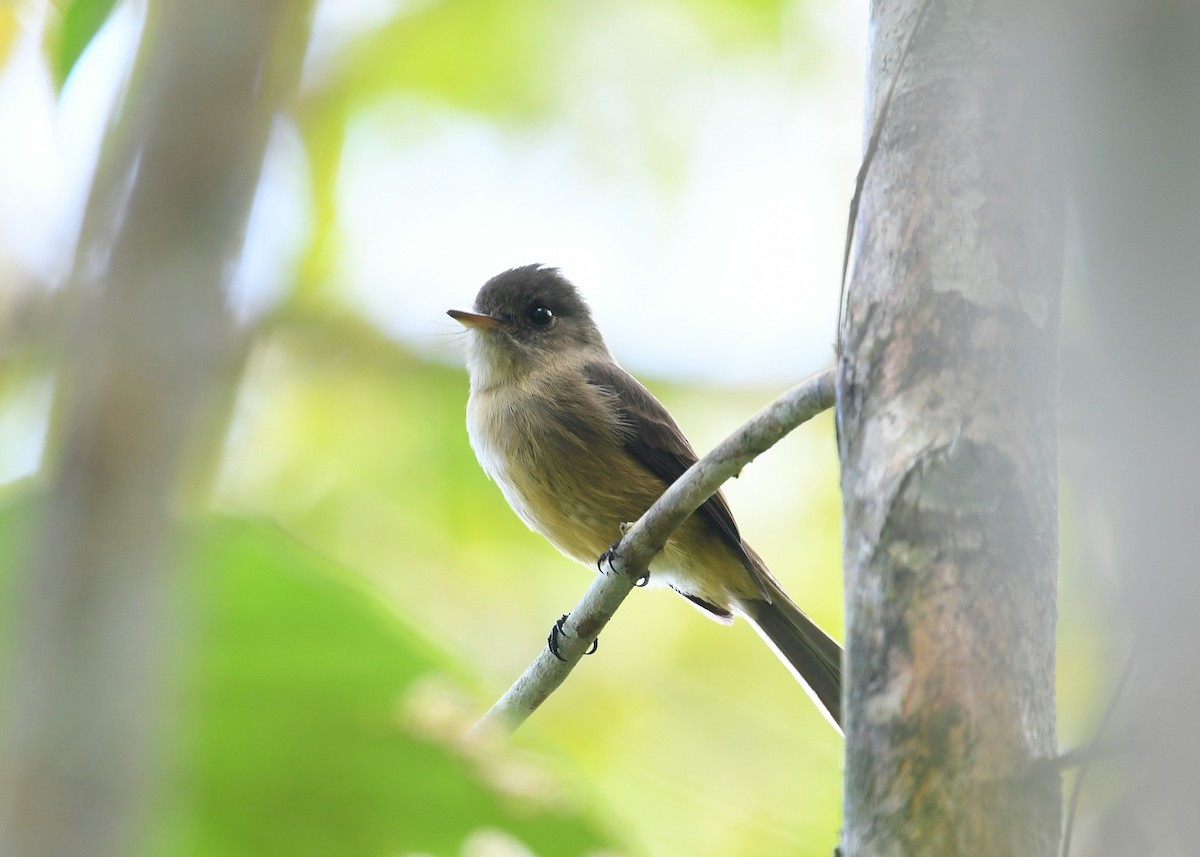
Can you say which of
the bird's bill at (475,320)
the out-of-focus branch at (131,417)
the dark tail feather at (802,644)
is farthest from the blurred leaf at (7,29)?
the out-of-focus branch at (131,417)

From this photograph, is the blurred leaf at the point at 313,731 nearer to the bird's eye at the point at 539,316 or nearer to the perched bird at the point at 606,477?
the perched bird at the point at 606,477

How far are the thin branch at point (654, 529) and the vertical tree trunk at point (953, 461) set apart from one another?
41 centimetres

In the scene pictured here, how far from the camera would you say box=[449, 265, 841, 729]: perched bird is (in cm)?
456

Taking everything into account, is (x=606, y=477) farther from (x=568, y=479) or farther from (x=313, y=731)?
(x=313, y=731)

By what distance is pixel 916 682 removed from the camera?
1540 millimetres

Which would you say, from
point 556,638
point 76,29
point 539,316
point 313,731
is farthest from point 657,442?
point 313,731

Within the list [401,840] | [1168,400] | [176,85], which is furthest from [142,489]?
[1168,400]

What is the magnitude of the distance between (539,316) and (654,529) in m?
2.60

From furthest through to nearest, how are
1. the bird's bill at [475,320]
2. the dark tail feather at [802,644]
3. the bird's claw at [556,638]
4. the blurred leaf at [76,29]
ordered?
the bird's bill at [475,320], the dark tail feather at [802,644], the bird's claw at [556,638], the blurred leaf at [76,29]

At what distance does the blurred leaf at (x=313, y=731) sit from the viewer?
1.19 m

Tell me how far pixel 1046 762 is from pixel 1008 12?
1046mm

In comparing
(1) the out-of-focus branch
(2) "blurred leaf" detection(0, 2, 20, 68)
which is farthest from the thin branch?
(2) "blurred leaf" detection(0, 2, 20, 68)

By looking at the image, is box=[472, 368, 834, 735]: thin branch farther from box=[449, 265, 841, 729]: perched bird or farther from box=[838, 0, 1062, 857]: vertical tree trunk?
box=[449, 265, 841, 729]: perched bird

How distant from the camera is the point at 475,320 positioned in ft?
16.7
